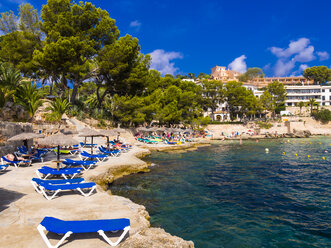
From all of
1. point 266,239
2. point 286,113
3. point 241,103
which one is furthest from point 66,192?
point 286,113

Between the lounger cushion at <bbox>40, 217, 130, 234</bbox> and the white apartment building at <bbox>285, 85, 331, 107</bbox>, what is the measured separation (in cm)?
9136

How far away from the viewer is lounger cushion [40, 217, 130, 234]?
14.3 feet

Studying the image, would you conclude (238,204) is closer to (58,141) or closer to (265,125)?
(58,141)

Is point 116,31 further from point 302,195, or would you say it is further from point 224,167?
point 302,195

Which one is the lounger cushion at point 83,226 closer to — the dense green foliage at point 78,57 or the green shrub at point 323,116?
the dense green foliage at point 78,57

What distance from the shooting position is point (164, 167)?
16.2 metres

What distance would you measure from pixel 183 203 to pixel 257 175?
6937mm

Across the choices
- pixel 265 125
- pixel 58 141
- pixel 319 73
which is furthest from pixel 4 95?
pixel 319 73

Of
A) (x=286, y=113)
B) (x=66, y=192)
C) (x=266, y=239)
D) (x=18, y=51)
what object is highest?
(x=18, y=51)

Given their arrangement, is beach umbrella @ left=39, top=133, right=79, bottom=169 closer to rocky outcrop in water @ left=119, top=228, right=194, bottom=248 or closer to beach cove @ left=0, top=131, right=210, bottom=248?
beach cove @ left=0, top=131, right=210, bottom=248

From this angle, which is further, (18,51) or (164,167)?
(18,51)

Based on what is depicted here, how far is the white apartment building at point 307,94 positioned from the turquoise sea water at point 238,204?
78.8 metres

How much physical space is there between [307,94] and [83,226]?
97.4 meters

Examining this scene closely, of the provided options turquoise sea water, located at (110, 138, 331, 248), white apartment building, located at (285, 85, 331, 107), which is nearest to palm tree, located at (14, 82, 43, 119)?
turquoise sea water, located at (110, 138, 331, 248)
